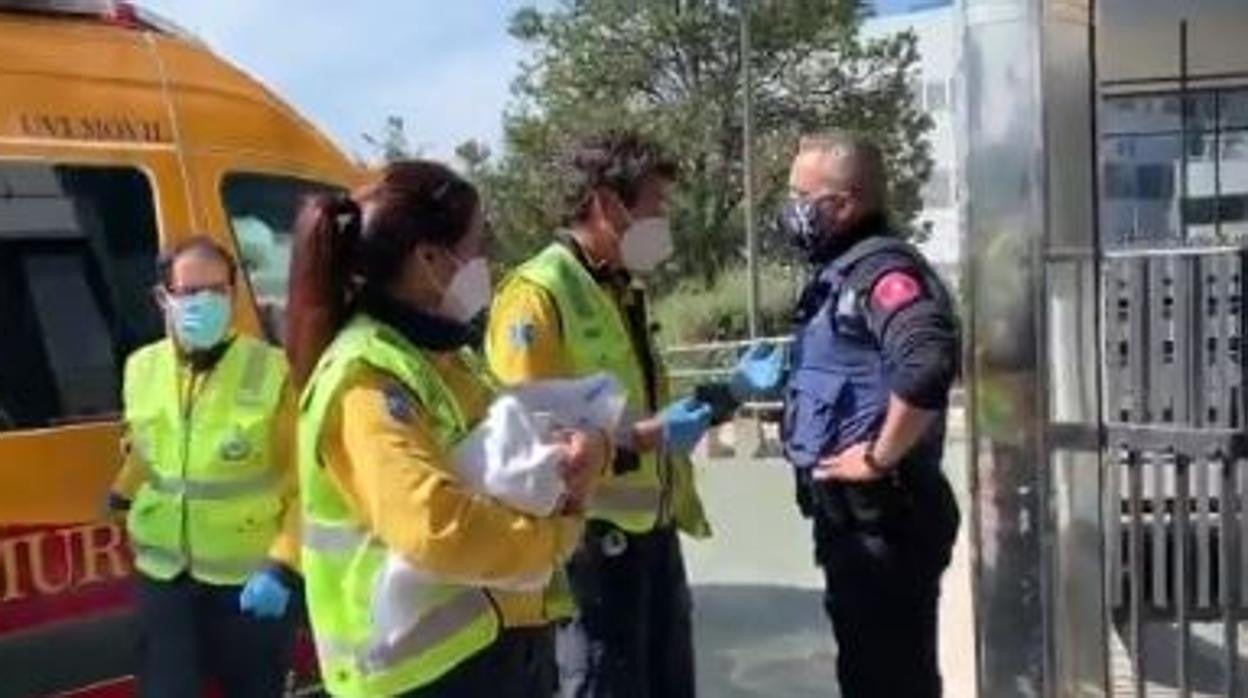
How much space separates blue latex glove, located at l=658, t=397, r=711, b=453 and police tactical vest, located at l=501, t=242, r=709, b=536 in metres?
0.25

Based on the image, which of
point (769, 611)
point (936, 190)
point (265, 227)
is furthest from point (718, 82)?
point (265, 227)

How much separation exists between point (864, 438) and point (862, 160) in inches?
24.8

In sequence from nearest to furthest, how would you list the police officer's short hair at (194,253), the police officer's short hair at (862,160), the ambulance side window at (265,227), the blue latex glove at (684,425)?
the blue latex glove at (684,425) → the police officer's short hair at (862,160) → the police officer's short hair at (194,253) → the ambulance side window at (265,227)

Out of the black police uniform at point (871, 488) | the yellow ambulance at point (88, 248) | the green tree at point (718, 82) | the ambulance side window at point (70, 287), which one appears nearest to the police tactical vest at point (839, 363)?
the black police uniform at point (871, 488)

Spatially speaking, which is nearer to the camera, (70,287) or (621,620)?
(621,620)

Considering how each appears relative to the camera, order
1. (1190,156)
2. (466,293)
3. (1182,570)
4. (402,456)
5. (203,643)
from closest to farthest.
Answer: (402,456), (466,293), (203,643), (1182,570), (1190,156)

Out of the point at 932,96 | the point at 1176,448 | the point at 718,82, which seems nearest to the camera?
the point at 1176,448

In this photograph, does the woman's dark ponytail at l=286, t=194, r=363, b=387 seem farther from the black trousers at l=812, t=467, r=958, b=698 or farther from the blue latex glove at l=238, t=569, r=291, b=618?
the black trousers at l=812, t=467, r=958, b=698

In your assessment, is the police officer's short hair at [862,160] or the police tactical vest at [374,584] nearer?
the police tactical vest at [374,584]

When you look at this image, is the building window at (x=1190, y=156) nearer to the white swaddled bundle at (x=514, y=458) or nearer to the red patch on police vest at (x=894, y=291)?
the red patch on police vest at (x=894, y=291)

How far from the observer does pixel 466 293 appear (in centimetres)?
329

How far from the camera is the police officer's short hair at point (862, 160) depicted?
15.1ft

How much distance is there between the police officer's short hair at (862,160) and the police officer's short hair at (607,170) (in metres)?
0.38

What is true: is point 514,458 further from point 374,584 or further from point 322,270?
point 322,270
